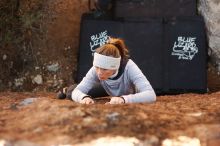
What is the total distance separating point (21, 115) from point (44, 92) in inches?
126

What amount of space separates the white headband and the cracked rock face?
294cm

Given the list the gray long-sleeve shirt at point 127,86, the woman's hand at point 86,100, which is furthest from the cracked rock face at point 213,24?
the woman's hand at point 86,100

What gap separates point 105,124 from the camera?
8.91 feet

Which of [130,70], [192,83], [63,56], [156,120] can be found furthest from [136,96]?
[63,56]

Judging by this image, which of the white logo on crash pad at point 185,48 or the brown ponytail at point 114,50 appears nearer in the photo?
the brown ponytail at point 114,50

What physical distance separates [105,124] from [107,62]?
1057mm

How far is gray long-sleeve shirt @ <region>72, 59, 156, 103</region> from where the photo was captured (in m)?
3.69

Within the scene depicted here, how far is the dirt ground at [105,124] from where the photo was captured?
2.59 meters

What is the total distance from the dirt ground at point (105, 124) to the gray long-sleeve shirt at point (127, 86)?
1.66 feet

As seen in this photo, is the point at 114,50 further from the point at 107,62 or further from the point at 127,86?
the point at 127,86

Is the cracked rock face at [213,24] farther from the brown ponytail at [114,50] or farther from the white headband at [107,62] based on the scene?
the white headband at [107,62]

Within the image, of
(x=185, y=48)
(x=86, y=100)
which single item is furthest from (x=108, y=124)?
(x=185, y=48)

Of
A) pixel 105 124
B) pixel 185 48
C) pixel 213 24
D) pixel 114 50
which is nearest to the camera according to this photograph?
pixel 105 124

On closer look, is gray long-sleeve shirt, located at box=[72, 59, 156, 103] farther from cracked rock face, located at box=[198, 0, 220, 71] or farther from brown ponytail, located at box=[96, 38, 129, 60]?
cracked rock face, located at box=[198, 0, 220, 71]
